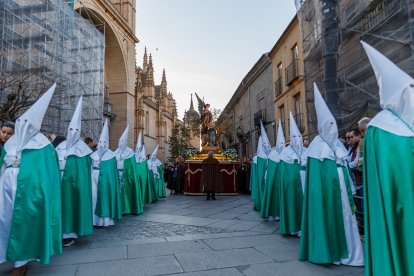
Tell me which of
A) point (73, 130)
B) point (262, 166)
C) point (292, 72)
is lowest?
point (262, 166)

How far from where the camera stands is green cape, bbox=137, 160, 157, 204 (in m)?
8.73

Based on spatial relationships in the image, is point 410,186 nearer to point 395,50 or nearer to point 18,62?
point 395,50

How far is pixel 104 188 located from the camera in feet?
20.4

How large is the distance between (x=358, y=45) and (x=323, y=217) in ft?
28.3

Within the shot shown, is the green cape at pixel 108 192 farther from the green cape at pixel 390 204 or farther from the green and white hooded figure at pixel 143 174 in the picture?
the green cape at pixel 390 204

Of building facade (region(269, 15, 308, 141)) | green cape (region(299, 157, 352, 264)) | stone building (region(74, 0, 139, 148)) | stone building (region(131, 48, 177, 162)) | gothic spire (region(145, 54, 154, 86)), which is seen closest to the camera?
green cape (region(299, 157, 352, 264))

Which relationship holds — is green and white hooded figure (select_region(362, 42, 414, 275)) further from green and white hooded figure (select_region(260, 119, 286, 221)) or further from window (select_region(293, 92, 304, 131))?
window (select_region(293, 92, 304, 131))

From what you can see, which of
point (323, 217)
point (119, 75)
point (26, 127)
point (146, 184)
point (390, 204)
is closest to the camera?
point (390, 204)

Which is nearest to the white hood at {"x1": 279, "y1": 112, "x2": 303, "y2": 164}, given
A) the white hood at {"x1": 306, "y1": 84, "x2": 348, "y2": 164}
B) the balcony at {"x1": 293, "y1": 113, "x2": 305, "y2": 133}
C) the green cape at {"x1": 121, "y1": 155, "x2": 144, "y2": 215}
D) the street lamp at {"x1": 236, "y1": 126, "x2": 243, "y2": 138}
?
the white hood at {"x1": 306, "y1": 84, "x2": 348, "y2": 164}

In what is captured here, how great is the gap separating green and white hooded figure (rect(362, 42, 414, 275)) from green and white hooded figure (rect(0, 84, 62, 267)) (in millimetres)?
3035

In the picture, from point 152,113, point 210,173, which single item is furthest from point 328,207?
point 152,113

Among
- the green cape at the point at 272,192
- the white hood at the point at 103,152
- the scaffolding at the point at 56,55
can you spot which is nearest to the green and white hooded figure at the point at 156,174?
the white hood at the point at 103,152

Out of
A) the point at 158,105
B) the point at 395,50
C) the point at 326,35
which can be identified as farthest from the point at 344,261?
the point at 158,105

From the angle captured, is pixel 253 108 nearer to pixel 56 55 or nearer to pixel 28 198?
pixel 56 55
